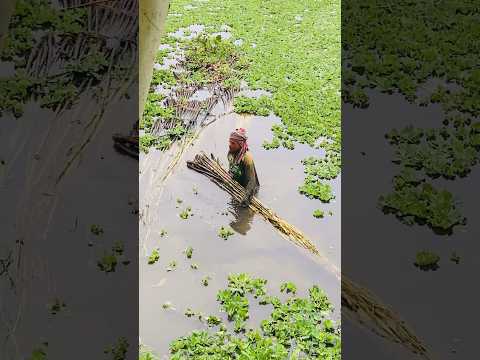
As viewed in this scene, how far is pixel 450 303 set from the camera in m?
4.43

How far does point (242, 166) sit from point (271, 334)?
2.11m

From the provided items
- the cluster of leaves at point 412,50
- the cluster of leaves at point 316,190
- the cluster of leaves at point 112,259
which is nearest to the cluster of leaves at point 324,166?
the cluster of leaves at point 316,190

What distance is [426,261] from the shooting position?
4.77 meters

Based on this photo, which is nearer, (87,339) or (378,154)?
(87,339)

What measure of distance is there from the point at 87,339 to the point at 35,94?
3560 millimetres

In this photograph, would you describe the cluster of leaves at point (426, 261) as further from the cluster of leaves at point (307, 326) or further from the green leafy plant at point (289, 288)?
the green leafy plant at point (289, 288)

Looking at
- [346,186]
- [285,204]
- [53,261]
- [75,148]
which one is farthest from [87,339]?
[346,186]

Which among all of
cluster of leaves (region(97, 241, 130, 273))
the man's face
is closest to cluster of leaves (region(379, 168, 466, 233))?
the man's face

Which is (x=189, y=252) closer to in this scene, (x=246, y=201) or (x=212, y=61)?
(x=246, y=201)

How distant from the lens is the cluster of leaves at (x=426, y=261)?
15.6 feet

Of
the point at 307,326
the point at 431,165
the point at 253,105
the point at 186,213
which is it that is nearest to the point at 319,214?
the point at 186,213

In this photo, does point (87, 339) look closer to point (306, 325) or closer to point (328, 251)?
point (306, 325)

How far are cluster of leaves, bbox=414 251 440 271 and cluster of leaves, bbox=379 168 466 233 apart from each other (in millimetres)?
408

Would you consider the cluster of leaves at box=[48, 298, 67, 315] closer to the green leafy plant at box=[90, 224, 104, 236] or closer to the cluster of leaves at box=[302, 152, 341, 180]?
the green leafy plant at box=[90, 224, 104, 236]
